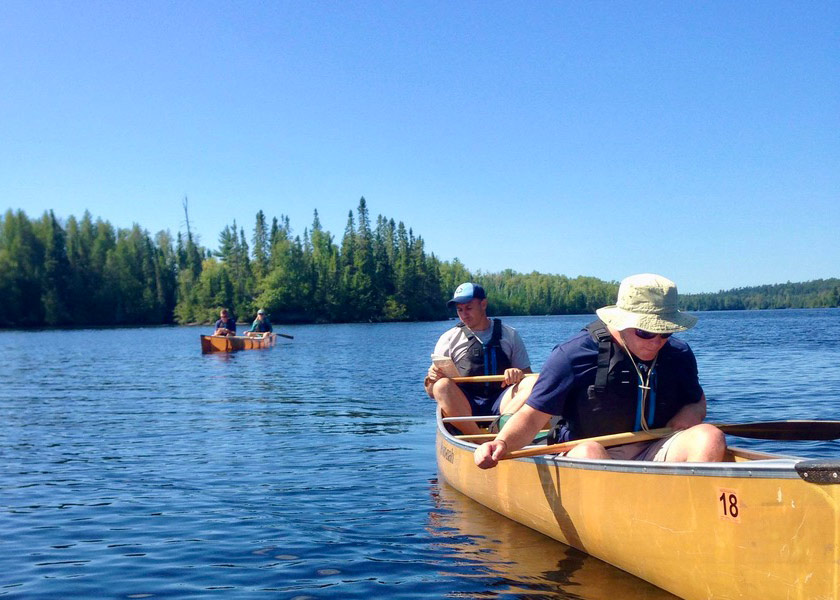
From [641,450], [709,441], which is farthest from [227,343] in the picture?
[709,441]

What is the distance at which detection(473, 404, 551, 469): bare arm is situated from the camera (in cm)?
504

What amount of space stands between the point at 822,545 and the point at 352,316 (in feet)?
369

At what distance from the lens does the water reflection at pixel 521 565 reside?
4945mm

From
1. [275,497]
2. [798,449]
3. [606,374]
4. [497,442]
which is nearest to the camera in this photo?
[606,374]

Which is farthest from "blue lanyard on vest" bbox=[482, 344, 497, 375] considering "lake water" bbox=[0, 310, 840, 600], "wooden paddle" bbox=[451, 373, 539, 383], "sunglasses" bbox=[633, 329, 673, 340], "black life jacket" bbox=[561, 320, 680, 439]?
"sunglasses" bbox=[633, 329, 673, 340]

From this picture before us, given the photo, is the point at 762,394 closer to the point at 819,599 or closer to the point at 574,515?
the point at 574,515

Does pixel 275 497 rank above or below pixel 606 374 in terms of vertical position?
below

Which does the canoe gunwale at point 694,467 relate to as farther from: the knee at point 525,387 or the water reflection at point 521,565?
the knee at point 525,387

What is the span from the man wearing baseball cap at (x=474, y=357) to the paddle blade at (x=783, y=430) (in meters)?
2.47

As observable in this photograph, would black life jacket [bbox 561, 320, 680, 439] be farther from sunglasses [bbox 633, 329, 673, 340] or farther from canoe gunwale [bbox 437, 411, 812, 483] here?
canoe gunwale [bbox 437, 411, 812, 483]

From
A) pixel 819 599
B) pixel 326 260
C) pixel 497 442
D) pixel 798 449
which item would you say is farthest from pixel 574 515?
Result: pixel 326 260

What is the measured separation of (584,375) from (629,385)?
0.31 meters

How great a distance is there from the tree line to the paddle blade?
99.6 meters

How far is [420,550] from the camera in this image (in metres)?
5.94
